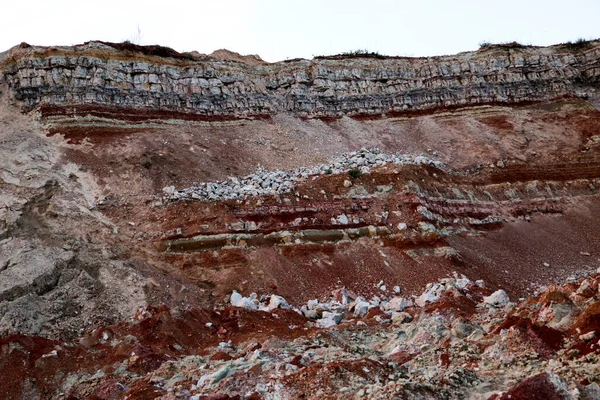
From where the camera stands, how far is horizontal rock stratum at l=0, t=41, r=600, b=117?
944 inches

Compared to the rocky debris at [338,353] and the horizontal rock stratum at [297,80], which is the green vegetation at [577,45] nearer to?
the horizontal rock stratum at [297,80]

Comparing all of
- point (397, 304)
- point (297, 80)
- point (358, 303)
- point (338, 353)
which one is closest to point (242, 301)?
point (358, 303)

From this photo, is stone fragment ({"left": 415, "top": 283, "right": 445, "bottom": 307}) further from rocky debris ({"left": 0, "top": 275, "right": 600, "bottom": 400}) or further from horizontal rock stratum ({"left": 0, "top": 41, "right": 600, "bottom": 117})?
horizontal rock stratum ({"left": 0, "top": 41, "right": 600, "bottom": 117})

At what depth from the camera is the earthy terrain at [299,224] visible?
852 centimetres

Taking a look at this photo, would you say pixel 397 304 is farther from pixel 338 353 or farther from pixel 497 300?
pixel 338 353

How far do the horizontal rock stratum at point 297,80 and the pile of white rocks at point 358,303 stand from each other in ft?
46.3

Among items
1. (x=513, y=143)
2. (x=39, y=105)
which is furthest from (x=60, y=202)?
(x=513, y=143)

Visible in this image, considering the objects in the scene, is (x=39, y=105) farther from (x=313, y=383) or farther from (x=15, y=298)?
(x=313, y=383)

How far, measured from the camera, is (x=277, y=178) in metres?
20.6

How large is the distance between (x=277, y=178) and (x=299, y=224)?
344cm

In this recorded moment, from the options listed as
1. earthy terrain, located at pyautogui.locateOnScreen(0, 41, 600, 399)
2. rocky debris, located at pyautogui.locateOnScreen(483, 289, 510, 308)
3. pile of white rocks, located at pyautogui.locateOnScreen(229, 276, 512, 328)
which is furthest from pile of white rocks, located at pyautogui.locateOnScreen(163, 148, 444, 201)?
rocky debris, located at pyautogui.locateOnScreen(483, 289, 510, 308)

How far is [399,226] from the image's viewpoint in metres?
18.2

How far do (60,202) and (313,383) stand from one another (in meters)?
13.0

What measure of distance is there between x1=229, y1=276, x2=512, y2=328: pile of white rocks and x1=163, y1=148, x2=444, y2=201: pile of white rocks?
5.12 meters
